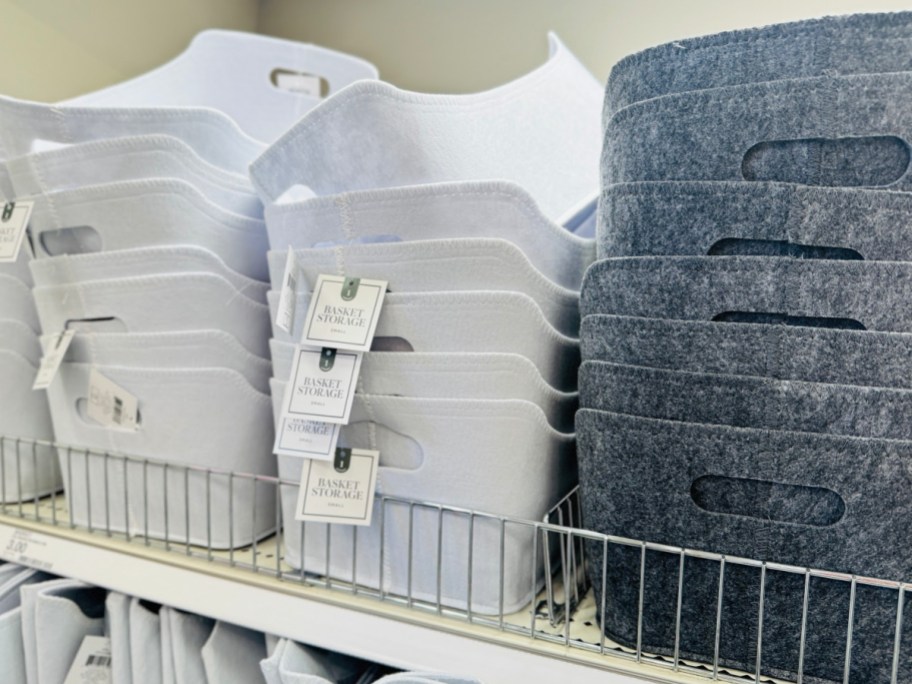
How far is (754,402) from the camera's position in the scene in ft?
1.47

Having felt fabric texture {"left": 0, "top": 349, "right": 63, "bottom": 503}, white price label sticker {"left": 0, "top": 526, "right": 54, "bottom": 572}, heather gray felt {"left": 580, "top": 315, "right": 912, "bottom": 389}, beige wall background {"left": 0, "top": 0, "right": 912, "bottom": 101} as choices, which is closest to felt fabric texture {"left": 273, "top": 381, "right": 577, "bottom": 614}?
heather gray felt {"left": 580, "top": 315, "right": 912, "bottom": 389}

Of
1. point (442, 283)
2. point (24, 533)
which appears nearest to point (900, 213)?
point (442, 283)

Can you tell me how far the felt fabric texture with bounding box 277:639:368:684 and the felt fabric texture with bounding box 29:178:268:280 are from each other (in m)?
0.38

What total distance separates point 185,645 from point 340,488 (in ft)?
0.78

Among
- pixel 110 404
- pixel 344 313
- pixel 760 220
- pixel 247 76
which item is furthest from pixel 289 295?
pixel 247 76

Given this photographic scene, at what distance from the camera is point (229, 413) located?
68 centimetres

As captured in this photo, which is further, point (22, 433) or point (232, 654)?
point (22, 433)

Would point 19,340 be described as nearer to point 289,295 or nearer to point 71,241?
point 71,241

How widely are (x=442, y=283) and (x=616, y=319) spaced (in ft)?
0.47

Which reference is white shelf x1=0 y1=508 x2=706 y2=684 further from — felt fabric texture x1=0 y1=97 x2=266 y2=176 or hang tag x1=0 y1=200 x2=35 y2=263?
felt fabric texture x1=0 y1=97 x2=266 y2=176

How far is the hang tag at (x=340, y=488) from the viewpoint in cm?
57

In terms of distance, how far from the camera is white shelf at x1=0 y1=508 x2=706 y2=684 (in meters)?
0.50

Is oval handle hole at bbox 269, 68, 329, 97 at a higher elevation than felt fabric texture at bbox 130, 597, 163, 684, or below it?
higher

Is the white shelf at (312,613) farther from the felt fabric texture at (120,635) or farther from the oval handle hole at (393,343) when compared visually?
the oval handle hole at (393,343)
